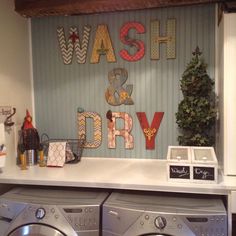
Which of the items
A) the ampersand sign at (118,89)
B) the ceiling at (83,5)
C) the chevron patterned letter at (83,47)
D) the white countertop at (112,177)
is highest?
the ceiling at (83,5)

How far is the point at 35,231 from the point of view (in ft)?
5.68

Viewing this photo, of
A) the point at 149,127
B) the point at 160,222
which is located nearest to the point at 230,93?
the point at 149,127

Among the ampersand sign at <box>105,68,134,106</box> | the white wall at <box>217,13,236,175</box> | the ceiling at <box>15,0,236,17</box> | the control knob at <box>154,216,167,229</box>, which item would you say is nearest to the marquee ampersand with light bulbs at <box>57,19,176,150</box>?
the ampersand sign at <box>105,68,134,106</box>

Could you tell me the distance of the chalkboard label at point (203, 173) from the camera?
1698 millimetres

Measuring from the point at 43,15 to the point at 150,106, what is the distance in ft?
3.81

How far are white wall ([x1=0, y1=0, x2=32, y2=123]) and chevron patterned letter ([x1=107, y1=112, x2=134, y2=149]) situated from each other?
2.47ft

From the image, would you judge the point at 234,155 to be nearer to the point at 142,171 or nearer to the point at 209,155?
the point at 209,155

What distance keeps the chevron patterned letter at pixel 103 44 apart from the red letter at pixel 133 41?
11cm

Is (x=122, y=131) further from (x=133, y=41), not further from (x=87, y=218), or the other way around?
(x=87, y=218)

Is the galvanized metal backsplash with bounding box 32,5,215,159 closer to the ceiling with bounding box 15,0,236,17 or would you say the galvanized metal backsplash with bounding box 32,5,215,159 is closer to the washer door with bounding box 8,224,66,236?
the ceiling with bounding box 15,0,236,17

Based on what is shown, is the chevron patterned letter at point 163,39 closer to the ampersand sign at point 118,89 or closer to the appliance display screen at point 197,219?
the ampersand sign at point 118,89

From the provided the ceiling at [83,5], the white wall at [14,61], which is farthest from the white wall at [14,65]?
the ceiling at [83,5]

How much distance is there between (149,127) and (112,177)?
643mm

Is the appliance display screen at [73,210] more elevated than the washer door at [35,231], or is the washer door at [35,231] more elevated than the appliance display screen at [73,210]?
the appliance display screen at [73,210]
